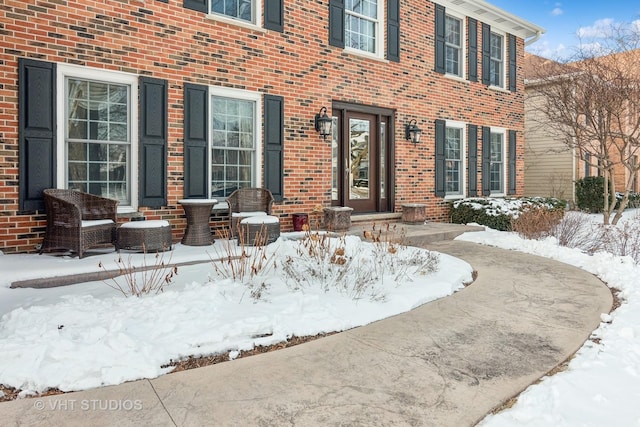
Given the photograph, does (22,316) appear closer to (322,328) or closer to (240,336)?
(240,336)

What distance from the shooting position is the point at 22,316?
112 inches

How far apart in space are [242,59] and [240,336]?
4.91m

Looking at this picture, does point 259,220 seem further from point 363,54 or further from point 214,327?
point 363,54

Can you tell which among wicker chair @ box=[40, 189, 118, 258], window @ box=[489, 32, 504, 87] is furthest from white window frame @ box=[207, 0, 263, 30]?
window @ box=[489, 32, 504, 87]

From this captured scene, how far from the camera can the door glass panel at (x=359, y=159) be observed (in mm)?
8258

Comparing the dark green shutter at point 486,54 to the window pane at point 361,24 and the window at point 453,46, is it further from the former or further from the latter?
the window pane at point 361,24

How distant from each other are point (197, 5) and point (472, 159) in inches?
278

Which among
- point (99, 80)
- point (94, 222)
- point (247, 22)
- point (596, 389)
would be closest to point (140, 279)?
point (94, 222)

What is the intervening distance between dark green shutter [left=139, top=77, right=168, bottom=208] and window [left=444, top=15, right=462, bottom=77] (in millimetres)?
6830

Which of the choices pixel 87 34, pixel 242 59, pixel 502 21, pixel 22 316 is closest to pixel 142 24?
pixel 87 34

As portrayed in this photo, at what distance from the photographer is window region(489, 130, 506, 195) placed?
11.1m

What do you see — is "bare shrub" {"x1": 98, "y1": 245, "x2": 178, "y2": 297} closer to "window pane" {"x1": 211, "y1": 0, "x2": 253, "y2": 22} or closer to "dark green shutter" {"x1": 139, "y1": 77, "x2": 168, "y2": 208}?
"dark green shutter" {"x1": 139, "y1": 77, "x2": 168, "y2": 208}

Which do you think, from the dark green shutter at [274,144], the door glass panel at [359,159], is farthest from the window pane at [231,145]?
the door glass panel at [359,159]

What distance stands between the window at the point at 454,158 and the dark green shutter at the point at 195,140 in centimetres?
586
